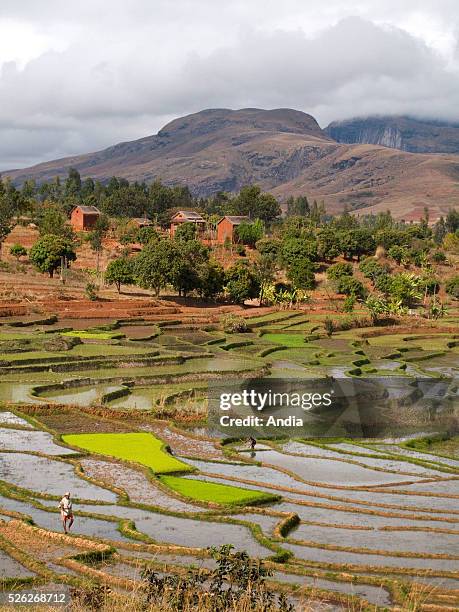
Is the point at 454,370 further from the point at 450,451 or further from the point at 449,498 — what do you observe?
the point at 449,498

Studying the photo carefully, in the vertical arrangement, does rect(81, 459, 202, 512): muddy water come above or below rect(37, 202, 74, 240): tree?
below

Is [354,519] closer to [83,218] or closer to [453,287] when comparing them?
[453,287]

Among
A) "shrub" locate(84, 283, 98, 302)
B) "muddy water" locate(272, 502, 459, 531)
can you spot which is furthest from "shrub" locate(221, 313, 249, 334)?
"muddy water" locate(272, 502, 459, 531)

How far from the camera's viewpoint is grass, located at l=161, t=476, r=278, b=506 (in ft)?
Answer: 78.2

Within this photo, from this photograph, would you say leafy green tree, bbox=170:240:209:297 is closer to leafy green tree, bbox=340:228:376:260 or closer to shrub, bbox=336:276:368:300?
shrub, bbox=336:276:368:300

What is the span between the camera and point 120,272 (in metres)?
73.1

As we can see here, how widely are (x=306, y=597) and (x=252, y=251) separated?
288 feet

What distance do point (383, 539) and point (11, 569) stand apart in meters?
9.01

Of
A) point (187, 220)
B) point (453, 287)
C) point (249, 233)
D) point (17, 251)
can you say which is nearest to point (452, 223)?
point (187, 220)

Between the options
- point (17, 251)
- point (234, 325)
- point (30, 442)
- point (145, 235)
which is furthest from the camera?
point (145, 235)

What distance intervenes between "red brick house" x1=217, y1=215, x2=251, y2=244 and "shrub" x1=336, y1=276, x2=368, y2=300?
2671 cm

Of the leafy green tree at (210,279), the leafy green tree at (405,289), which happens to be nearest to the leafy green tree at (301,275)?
the leafy green tree at (405,289)

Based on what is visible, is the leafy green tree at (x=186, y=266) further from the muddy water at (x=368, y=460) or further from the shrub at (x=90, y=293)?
the muddy water at (x=368, y=460)

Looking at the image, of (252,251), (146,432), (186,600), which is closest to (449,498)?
(146,432)
